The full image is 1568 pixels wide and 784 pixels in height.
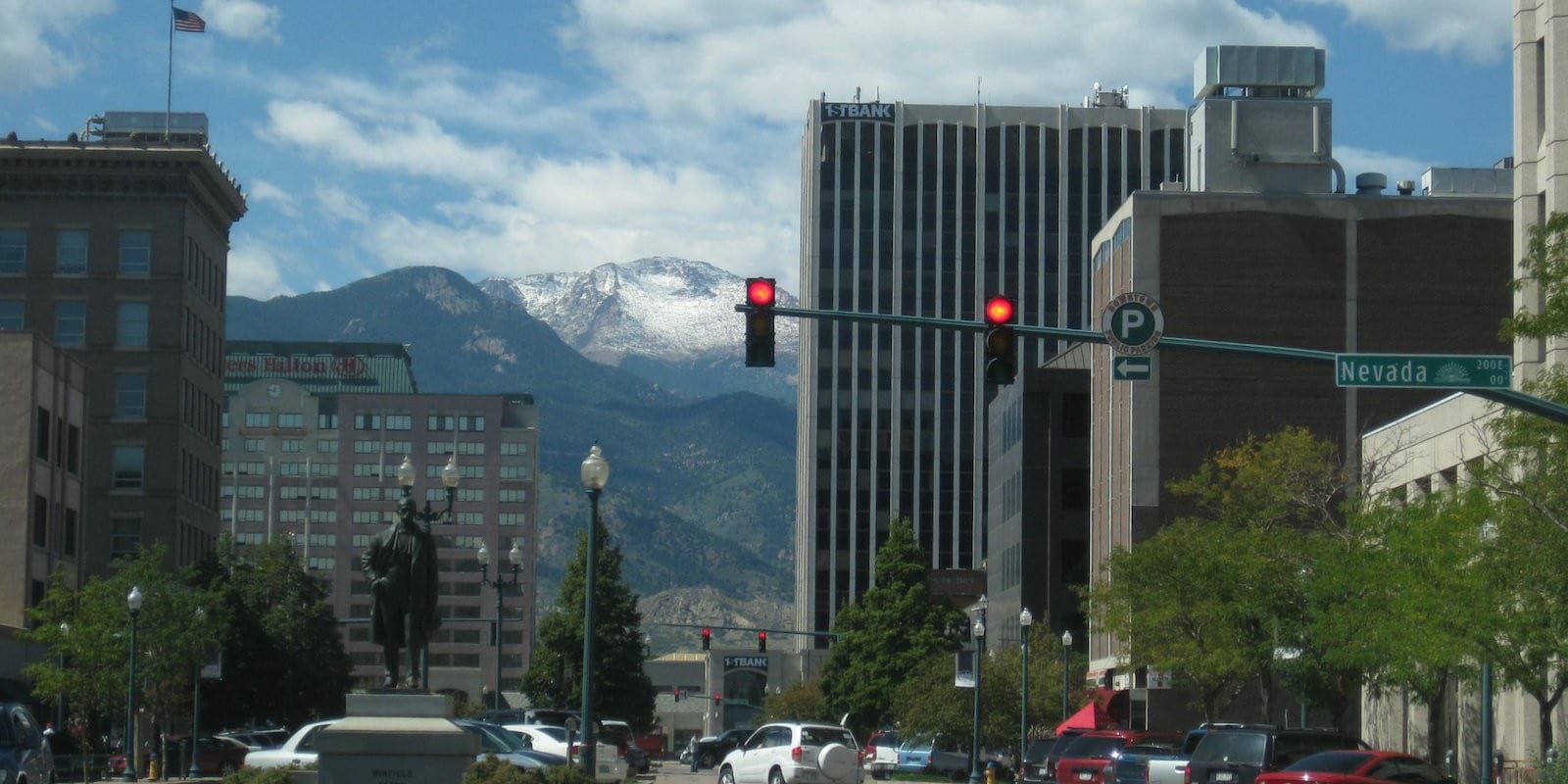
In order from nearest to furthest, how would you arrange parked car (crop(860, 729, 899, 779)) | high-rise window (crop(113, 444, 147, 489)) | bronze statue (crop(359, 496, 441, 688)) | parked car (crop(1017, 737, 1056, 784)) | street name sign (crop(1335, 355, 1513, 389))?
1. street name sign (crop(1335, 355, 1513, 389))
2. bronze statue (crop(359, 496, 441, 688))
3. parked car (crop(1017, 737, 1056, 784))
4. parked car (crop(860, 729, 899, 779))
5. high-rise window (crop(113, 444, 147, 489))

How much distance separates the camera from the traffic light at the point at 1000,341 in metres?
22.4

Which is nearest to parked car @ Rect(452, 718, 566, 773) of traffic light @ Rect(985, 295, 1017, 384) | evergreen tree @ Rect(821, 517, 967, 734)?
traffic light @ Rect(985, 295, 1017, 384)

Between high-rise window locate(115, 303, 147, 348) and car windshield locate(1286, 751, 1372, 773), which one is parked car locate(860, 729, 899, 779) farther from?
high-rise window locate(115, 303, 147, 348)

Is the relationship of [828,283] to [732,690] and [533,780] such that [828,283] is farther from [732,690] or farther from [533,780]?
[533,780]

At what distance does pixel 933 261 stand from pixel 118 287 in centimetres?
7137

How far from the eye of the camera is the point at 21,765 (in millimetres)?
32094

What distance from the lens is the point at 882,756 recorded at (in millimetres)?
72438

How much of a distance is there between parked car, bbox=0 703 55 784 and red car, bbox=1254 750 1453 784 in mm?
19707

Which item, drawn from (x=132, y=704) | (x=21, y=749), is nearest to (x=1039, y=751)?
(x=21, y=749)

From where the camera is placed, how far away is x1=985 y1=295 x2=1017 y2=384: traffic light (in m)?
22.4

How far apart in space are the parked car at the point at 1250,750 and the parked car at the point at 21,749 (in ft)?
64.3

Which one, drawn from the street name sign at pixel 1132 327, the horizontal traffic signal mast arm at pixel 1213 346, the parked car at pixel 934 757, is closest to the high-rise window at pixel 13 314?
the parked car at pixel 934 757

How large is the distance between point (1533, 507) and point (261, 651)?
6608cm

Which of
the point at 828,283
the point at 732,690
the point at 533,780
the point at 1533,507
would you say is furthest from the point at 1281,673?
the point at 732,690
